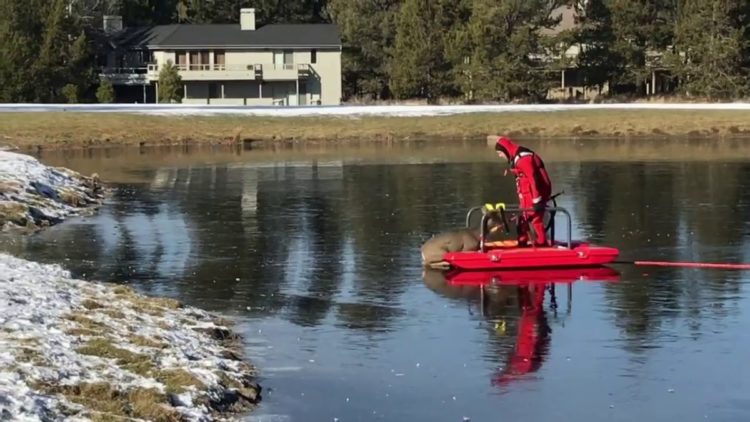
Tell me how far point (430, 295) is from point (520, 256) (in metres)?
1.89

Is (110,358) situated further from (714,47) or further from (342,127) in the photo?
(714,47)

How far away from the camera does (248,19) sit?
80.9m

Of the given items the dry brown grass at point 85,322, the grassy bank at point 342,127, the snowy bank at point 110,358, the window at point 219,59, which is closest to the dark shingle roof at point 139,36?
the window at point 219,59

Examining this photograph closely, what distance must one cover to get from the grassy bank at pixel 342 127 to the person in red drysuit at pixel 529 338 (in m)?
32.3

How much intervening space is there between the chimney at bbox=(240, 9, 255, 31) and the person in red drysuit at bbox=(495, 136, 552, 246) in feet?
211

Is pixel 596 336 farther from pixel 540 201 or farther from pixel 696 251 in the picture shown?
pixel 696 251

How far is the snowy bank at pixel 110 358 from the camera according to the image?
374 inches

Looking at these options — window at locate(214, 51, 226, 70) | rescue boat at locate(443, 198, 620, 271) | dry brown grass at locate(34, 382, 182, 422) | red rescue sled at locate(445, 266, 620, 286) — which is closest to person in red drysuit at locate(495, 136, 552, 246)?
rescue boat at locate(443, 198, 620, 271)

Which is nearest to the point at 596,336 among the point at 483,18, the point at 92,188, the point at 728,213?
the point at 728,213

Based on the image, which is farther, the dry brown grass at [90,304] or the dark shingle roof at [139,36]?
the dark shingle roof at [139,36]

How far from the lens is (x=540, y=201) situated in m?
17.7

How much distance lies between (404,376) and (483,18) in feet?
192

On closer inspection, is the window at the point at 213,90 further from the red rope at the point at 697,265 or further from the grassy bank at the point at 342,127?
the red rope at the point at 697,265

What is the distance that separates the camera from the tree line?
68.2m
